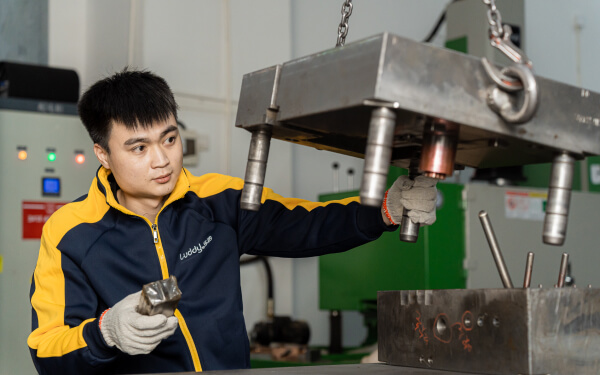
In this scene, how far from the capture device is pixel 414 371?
107 centimetres

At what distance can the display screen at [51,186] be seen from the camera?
2410 mm

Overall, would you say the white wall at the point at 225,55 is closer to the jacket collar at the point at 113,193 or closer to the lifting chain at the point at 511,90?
the jacket collar at the point at 113,193

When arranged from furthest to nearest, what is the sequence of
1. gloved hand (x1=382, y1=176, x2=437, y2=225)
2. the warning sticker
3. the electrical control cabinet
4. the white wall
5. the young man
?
the white wall → the warning sticker → the electrical control cabinet → the young man → gloved hand (x1=382, y1=176, x2=437, y2=225)

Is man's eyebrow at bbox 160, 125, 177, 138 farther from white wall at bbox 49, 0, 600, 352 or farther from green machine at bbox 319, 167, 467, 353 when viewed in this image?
white wall at bbox 49, 0, 600, 352

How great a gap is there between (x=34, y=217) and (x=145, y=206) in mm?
1108

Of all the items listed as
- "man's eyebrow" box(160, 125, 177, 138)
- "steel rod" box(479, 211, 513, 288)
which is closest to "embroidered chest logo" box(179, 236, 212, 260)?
"man's eyebrow" box(160, 125, 177, 138)

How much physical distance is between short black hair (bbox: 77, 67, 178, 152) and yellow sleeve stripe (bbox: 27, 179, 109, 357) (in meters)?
0.14

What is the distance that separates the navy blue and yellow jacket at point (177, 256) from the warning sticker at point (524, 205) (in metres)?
1.28

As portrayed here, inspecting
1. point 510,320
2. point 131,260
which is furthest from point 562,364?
point 131,260

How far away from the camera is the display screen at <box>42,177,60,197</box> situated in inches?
94.9

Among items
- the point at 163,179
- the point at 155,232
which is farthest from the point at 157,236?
the point at 163,179

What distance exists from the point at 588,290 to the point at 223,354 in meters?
0.68

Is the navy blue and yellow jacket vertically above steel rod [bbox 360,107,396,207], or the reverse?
steel rod [bbox 360,107,396,207]

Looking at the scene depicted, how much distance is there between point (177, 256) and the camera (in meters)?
1.37
